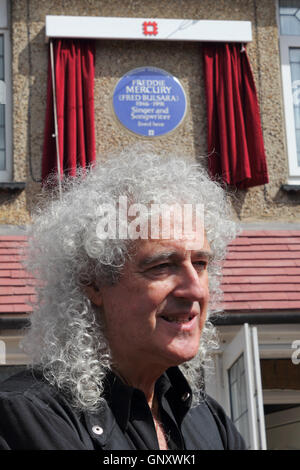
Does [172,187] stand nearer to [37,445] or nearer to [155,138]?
[37,445]

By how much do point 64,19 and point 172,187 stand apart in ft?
21.5

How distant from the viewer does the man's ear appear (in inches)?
97.0

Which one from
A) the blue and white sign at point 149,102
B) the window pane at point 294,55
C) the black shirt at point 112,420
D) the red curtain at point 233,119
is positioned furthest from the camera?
the window pane at point 294,55

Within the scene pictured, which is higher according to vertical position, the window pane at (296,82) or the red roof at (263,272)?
the window pane at (296,82)

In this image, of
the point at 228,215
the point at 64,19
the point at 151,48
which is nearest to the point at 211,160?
the point at 151,48

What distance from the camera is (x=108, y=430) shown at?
2.21 meters

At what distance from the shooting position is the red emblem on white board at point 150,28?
8773mm

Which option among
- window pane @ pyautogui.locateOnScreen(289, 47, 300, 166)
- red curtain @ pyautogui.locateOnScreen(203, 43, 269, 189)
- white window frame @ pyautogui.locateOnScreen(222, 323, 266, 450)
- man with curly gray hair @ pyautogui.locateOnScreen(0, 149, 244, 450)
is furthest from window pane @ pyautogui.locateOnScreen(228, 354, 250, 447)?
man with curly gray hair @ pyautogui.locateOnScreen(0, 149, 244, 450)

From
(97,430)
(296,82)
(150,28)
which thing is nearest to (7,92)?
(150,28)

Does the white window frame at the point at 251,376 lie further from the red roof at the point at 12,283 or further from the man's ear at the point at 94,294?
the man's ear at the point at 94,294

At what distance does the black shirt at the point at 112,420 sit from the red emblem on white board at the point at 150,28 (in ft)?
21.8

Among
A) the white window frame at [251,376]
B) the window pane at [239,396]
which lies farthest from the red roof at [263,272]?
the window pane at [239,396]

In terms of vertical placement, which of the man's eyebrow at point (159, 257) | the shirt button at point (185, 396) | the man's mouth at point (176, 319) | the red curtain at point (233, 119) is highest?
the red curtain at point (233, 119)

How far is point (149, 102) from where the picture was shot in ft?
28.5
